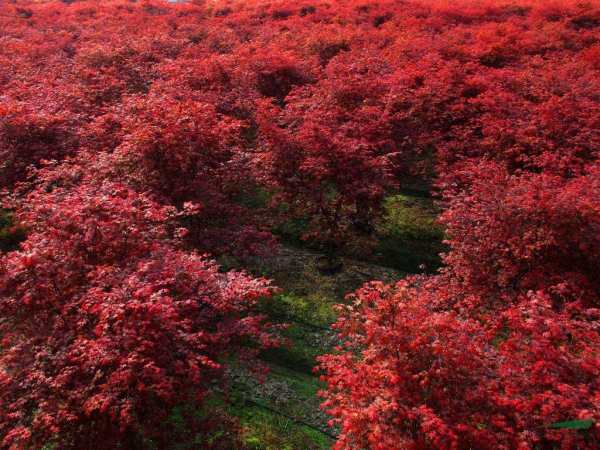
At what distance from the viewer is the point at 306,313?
524 inches

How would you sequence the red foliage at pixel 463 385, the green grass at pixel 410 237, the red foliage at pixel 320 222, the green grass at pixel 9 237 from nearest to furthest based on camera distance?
the red foliage at pixel 463 385, the red foliage at pixel 320 222, the green grass at pixel 9 237, the green grass at pixel 410 237

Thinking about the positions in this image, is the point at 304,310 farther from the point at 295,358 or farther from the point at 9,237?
the point at 9,237

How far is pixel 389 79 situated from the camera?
17.1 meters

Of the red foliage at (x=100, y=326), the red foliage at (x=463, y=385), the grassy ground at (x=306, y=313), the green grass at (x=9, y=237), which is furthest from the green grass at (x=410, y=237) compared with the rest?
the green grass at (x=9, y=237)

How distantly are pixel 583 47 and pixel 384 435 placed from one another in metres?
24.4

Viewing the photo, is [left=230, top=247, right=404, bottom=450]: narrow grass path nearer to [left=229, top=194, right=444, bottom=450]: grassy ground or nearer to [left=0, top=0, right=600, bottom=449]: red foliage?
[left=229, top=194, right=444, bottom=450]: grassy ground

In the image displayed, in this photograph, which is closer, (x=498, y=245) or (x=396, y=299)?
(x=396, y=299)

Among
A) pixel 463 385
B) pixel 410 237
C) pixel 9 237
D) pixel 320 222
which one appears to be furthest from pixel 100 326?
pixel 410 237

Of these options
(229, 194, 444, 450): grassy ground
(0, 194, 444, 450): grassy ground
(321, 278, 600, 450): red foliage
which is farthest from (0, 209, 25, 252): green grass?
(321, 278, 600, 450): red foliage

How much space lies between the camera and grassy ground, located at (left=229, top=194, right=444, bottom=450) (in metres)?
10.2

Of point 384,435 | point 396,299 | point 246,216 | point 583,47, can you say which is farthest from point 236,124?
point 583,47

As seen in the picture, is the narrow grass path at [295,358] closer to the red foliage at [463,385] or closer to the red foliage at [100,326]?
the red foliage at [100,326]

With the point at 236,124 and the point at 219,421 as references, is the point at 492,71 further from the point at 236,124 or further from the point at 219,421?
the point at 219,421

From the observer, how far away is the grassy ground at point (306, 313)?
33.4 feet
